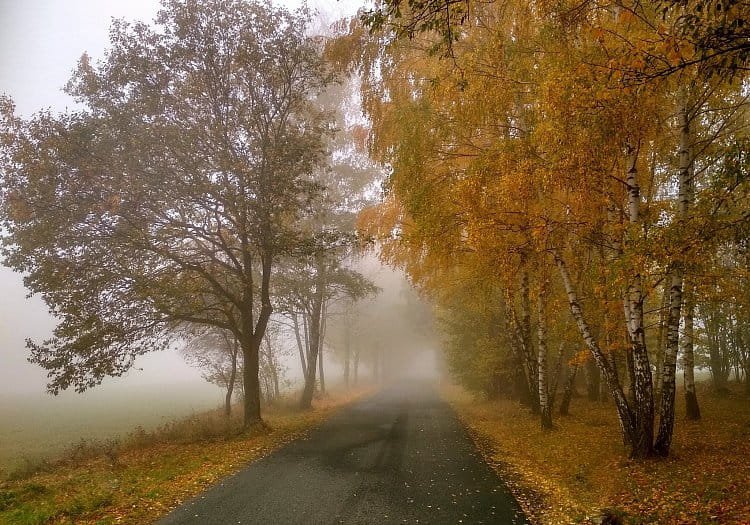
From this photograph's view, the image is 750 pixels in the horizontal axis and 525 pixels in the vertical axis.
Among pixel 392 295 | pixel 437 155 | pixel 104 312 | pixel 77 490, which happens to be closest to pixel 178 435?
pixel 104 312

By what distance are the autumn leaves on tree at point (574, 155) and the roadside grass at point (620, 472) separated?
76cm

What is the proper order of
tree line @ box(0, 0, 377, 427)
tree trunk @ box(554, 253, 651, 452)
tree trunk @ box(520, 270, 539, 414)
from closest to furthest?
tree trunk @ box(554, 253, 651, 452) → tree line @ box(0, 0, 377, 427) → tree trunk @ box(520, 270, 539, 414)

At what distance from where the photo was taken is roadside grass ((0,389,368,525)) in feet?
22.6

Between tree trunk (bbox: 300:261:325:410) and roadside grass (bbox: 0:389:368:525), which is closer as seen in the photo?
roadside grass (bbox: 0:389:368:525)

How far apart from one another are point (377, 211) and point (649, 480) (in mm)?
10967

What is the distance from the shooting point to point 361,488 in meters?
7.68

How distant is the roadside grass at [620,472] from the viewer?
6078mm

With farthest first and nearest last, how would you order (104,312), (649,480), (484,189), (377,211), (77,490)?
(377,211) → (104,312) → (484,189) → (77,490) → (649,480)

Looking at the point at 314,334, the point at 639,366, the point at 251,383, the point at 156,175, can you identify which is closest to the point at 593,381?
the point at 639,366

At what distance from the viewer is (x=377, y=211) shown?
15.4 metres

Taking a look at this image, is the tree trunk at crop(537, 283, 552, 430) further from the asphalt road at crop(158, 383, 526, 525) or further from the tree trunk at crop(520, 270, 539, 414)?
the asphalt road at crop(158, 383, 526, 525)

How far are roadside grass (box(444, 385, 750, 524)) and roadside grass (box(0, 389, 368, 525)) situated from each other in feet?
20.3

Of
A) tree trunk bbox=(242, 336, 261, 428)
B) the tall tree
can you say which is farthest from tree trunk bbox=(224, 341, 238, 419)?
the tall tree

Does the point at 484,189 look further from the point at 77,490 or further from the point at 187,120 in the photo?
the point at 77,490
